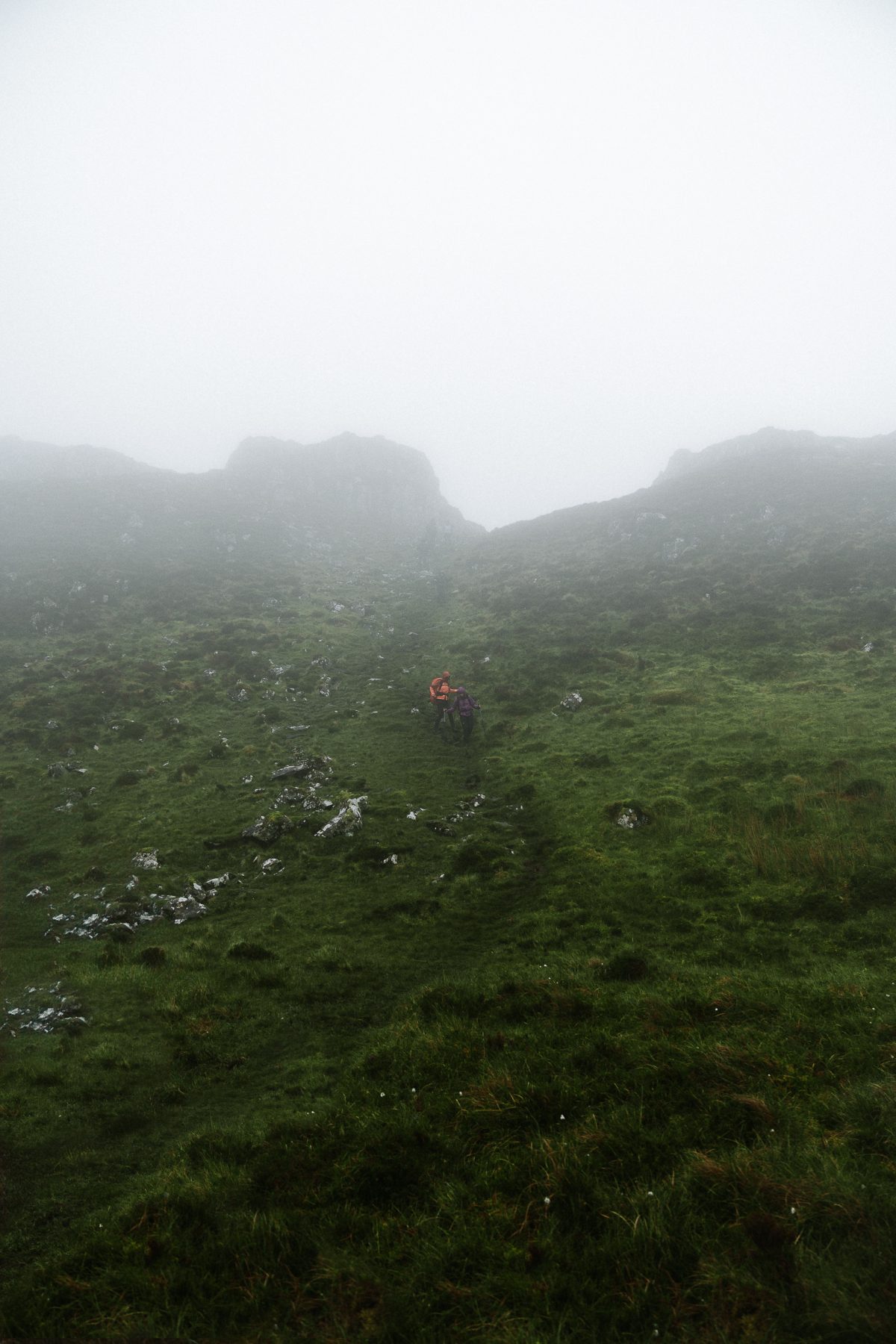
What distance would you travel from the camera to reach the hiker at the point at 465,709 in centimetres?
2602

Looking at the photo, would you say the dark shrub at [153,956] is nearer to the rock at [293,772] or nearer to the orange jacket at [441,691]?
the rock at [293,772]

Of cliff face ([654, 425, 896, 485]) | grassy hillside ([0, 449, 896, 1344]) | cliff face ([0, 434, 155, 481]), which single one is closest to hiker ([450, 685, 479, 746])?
grassy hillside ([0, 449, 896, 1344])

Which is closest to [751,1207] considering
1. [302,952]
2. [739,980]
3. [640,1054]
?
[640,1054]

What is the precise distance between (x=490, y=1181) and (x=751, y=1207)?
271 centimetres

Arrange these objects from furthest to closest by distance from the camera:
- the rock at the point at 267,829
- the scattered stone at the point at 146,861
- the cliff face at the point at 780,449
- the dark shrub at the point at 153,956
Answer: the cliff face at the point at 780,449
the rock at the point at 267,829
the scattered stone at the point at 146,861
the dark shrub at the point at 153,956

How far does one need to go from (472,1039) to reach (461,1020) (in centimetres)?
59

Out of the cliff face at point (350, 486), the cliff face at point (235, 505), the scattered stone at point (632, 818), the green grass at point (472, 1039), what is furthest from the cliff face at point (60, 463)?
the scattered stone at point (632, 818)

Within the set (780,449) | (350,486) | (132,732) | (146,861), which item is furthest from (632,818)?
(350,486)

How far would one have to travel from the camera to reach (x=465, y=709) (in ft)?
85.4

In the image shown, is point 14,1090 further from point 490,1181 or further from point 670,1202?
point 670,1202

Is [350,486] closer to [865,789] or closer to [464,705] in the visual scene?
[464,705]

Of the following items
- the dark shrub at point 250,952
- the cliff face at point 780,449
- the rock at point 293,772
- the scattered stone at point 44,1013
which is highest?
the cliff face at point 780,449

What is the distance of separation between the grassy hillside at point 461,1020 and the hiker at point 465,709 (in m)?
0.68

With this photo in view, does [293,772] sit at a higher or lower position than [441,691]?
lower
